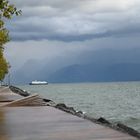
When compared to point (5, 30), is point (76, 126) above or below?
below

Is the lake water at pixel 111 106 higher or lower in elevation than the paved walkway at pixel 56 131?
lower

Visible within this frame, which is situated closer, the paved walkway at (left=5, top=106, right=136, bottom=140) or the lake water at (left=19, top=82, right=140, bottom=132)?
the paved walkway at (left=5, top=106, right=136, bottom=140)

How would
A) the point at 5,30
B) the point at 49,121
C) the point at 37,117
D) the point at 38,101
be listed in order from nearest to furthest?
the point at 49,121
the point at 37,117
the point at 38,101
the point at 5,30

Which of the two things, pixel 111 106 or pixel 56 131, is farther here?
pixel 111 106

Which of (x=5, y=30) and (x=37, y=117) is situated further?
(x=5, y=30)

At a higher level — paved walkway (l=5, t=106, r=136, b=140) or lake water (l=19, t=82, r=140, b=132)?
paved walkway (l=5, t=106, r=136, b=140)

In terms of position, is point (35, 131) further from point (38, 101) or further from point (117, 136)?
point (38, 101)


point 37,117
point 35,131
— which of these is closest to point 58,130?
point 35,131

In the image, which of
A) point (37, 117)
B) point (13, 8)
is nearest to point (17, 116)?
point (37, 117)

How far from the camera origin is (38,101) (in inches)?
1176

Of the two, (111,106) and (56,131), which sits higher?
(56,131)

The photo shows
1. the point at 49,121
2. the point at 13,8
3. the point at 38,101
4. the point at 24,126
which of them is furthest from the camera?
the point at 38,101

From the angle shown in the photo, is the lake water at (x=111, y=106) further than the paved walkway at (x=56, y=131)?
Yes

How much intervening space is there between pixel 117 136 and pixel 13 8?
5.00 meters
